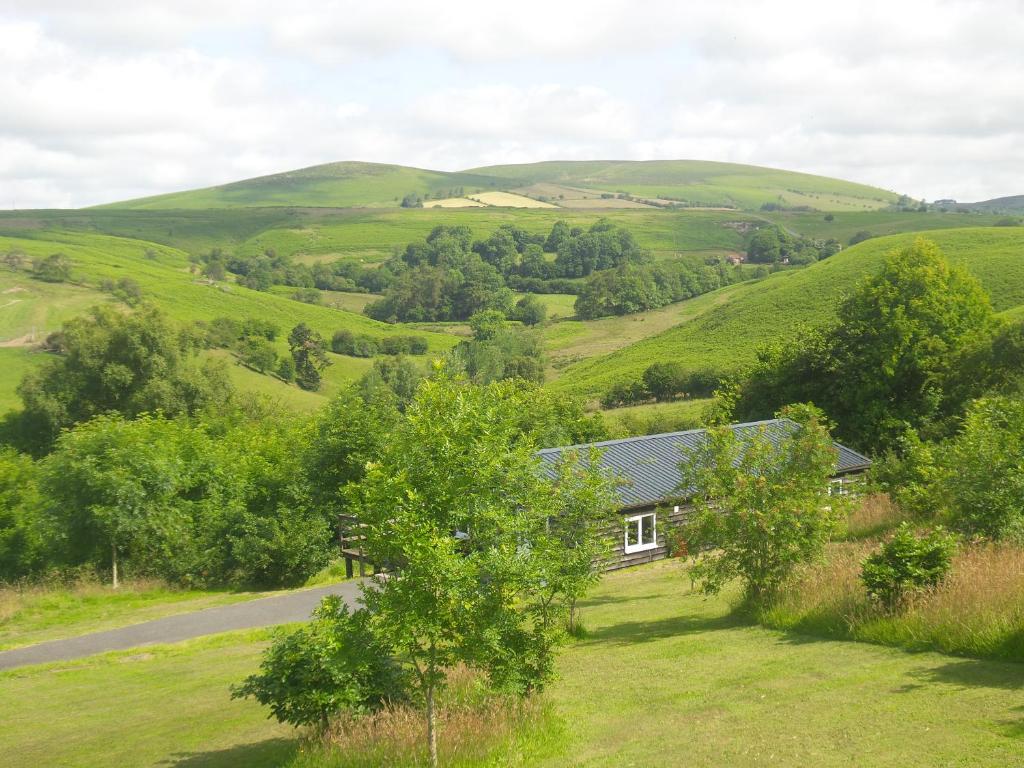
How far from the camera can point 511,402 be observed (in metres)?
12.1

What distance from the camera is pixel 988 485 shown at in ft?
57.2

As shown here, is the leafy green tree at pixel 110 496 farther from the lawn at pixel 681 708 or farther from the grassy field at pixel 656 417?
the grassy field at pixel 656 417

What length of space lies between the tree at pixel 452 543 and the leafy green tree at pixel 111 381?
4677 centimetres

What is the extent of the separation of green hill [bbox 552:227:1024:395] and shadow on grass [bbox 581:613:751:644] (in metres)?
59.6

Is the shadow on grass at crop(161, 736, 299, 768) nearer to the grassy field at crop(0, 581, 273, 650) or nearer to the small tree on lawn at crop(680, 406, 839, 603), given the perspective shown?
the small tree on lawn at crop(680, 406, 839, 603)

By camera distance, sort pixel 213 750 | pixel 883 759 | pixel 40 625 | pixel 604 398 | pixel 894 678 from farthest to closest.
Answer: pixel 604 398, pixel 40 625, pixel 213 750, pixel 894 678, pixel 883 759

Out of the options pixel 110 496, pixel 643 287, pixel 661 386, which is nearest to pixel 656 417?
pixel 661 386

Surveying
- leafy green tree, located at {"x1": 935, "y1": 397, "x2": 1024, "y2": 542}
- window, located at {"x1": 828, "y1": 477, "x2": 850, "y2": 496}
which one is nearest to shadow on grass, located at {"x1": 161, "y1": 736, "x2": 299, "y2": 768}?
window, located at {"x1": 828, "y1": 477, "x2": 850, "y2": 496}

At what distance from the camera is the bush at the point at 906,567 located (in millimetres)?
14133

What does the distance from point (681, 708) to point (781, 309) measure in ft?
300

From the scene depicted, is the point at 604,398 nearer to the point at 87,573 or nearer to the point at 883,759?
the point at 87,573

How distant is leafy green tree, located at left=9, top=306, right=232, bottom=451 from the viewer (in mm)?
54062

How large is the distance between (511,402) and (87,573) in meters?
25.4

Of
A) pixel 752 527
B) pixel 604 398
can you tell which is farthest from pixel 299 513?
pixel 604 398
